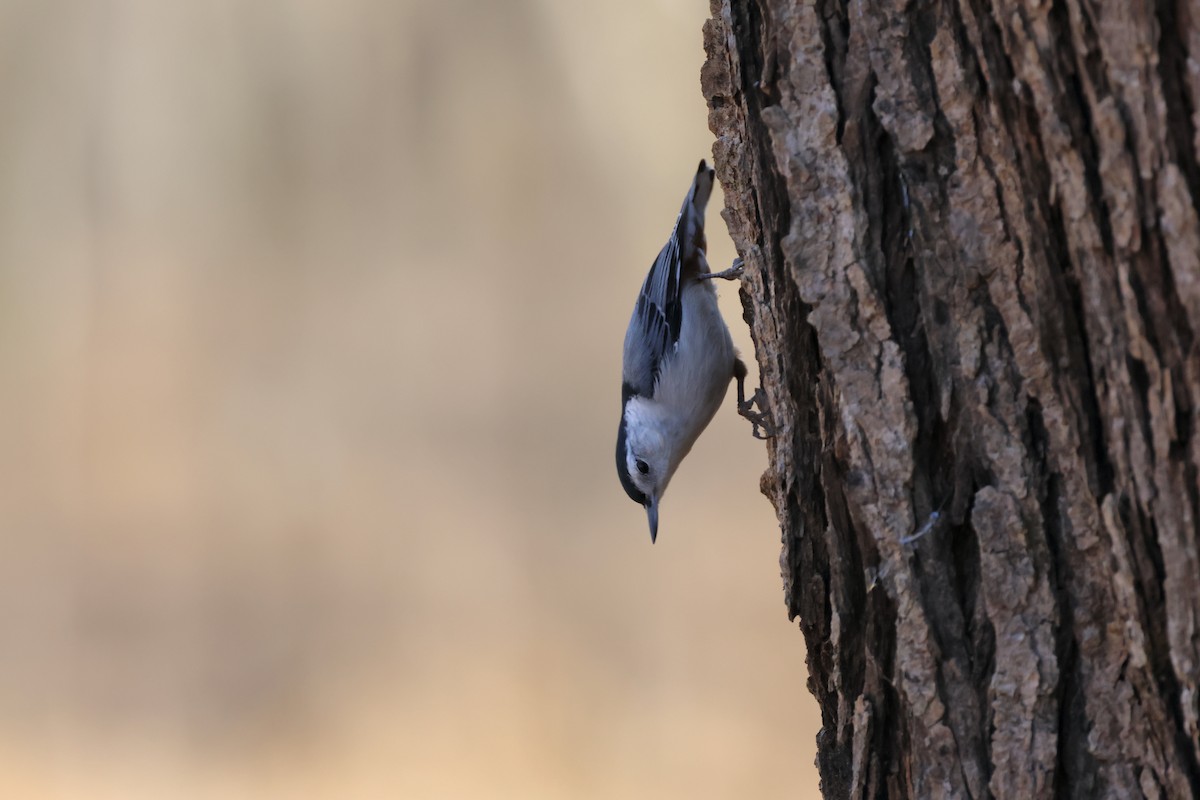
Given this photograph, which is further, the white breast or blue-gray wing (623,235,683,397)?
blue-gray wing (623,235,683,397)

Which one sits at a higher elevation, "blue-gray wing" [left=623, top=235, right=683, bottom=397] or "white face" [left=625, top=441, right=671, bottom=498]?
"blue-gray wing" [left=623, top=235, right=683, bottom=397]

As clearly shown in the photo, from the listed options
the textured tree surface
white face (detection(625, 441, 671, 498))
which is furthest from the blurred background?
the textured tree surface

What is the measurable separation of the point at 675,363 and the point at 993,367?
1.98 m

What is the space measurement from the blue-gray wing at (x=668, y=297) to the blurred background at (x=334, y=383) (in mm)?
1009

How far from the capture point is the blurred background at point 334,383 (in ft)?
14.5

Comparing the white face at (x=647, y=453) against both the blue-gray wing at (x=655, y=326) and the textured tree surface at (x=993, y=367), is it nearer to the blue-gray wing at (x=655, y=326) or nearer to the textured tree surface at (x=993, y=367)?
the blue-gray wing at (x=655, y=326)

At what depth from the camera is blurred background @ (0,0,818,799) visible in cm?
Answer: 441

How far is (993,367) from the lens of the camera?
4.23 ft

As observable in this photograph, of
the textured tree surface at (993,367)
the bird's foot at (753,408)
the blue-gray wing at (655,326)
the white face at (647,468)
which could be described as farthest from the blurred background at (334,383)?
the textured tree surface at (993,367)

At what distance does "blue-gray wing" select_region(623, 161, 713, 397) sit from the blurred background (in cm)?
101

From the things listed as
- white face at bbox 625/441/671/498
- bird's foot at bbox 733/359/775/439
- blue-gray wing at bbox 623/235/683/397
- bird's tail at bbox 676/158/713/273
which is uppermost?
bird's tail at bbox 676/158/713/273

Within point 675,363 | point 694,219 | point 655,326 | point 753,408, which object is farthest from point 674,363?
point 694,219

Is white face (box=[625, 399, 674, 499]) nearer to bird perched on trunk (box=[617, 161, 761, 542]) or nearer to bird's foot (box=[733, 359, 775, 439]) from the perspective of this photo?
bird perched on trunk (box=[617, 161, 761, 542])

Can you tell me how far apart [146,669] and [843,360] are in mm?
3984
